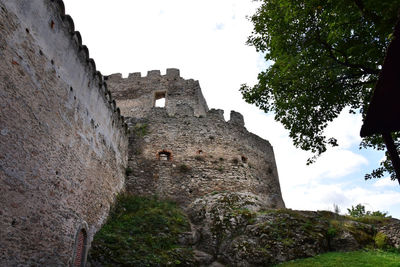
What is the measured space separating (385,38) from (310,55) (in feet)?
5.80

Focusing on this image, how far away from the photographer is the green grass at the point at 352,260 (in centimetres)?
796

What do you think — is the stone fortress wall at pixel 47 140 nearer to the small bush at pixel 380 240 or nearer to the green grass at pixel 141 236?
the green grass at pixel 141 236

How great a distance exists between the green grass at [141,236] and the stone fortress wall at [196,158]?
1461 mm

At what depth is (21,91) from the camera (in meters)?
6.13

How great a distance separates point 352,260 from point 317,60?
18.8 feet

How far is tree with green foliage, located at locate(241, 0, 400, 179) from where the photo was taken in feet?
22.3

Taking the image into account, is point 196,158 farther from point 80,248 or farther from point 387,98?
point 387,98

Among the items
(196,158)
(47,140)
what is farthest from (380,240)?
(47,140)

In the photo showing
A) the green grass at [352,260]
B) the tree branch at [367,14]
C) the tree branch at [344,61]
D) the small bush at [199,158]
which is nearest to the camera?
the tree branch at [367,14]

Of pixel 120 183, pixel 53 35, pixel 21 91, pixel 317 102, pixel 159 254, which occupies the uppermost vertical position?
pixel 53 35

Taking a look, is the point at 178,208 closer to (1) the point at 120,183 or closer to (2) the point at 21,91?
(1) the point at 120,183

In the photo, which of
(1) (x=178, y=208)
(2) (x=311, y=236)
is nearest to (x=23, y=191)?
(1) (x=178, y=208)

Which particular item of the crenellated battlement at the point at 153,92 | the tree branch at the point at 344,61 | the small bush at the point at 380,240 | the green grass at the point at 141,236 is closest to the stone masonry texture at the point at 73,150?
the green grass at the point at 141,236

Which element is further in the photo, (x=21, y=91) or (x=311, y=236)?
(x=311, y=236)
